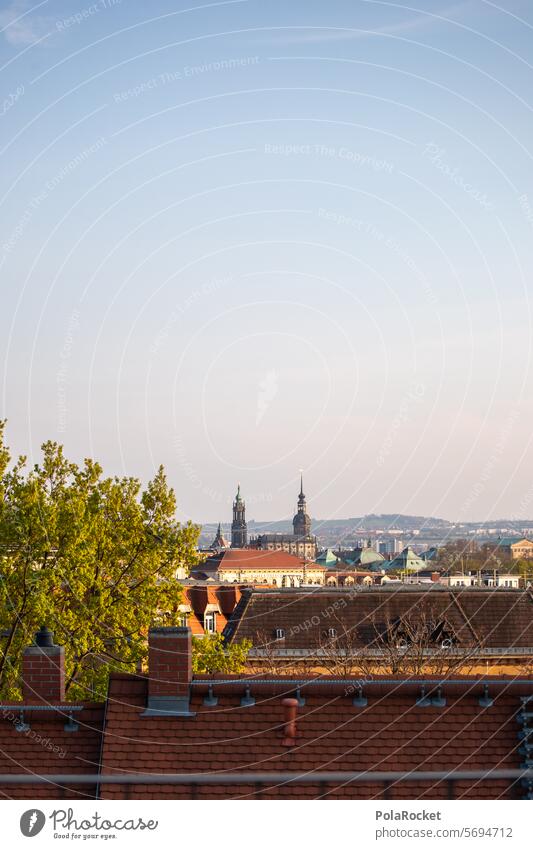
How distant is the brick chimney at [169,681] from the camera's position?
50.2 ft

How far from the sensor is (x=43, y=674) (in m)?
16.1

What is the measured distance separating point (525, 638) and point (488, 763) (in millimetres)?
39416

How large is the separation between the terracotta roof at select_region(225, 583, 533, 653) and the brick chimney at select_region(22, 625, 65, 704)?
36.2m

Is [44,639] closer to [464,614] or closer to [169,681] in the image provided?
[169,681]

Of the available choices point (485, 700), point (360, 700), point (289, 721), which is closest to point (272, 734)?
point (289, 721)

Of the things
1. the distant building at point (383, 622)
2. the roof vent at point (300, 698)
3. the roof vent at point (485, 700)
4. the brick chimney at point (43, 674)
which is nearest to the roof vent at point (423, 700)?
the roof vent at point (485, 700)

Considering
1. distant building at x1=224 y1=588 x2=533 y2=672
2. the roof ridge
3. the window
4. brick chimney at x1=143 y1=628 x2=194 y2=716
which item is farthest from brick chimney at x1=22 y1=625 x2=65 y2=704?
the window

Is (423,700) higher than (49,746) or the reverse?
higher

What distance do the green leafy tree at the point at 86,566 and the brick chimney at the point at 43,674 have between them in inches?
463

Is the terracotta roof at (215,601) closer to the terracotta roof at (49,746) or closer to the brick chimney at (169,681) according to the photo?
the terracotta roof at (49,746)

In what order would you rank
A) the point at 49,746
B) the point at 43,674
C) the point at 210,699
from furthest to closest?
the point at 43,674, the point at 210,699, the point at 49,746
